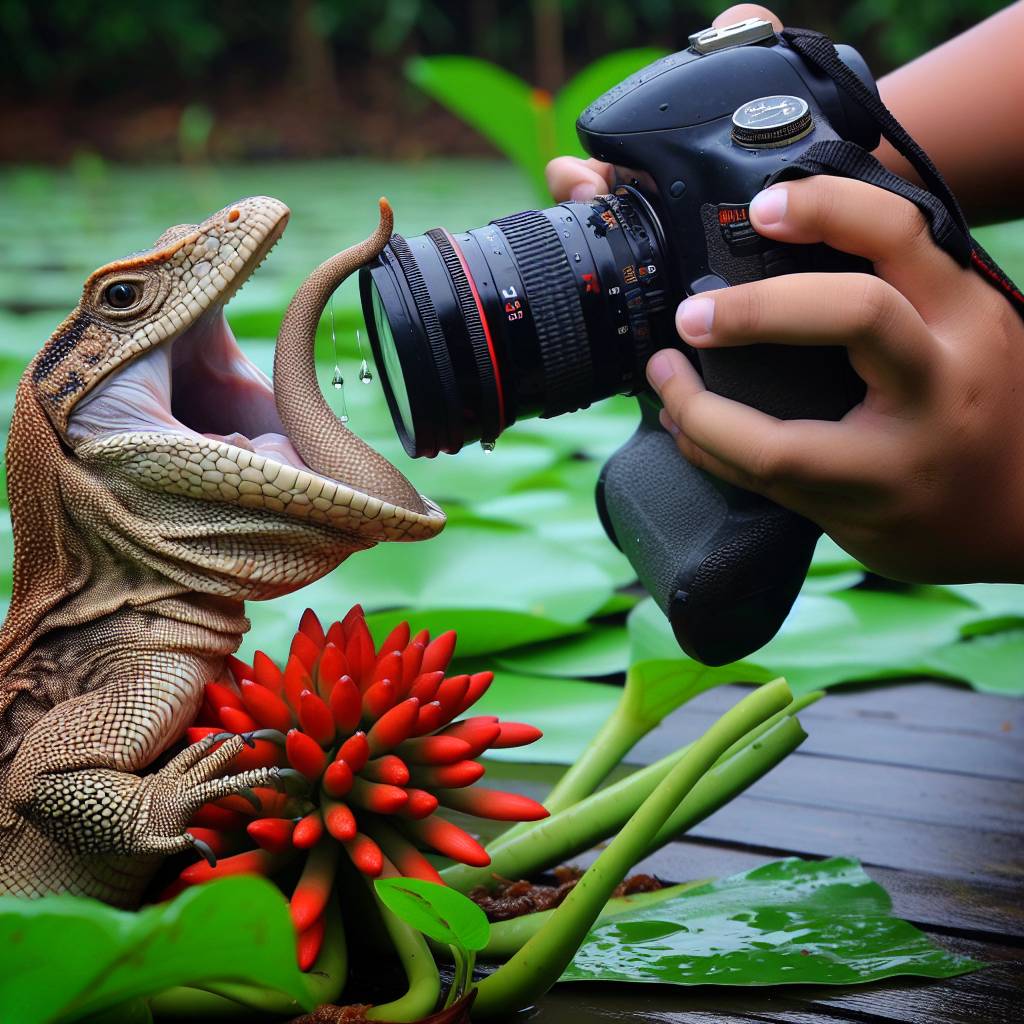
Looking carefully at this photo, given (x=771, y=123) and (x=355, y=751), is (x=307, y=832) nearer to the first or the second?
(x=355, y=751)

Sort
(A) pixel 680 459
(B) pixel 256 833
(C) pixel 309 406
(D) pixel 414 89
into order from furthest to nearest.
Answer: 1. (D) pixel 414 89
2. (A) pixel 680 459
3. (C) pixel 309 406
4. (B) pixel 256 833

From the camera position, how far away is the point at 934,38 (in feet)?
25.8

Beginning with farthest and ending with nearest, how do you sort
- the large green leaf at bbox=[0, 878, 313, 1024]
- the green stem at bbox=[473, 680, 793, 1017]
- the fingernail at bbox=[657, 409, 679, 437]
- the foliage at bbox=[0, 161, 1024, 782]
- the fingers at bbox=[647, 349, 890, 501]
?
the foliage at bbox=[0, 161, 1024, 782], the fingernail at bbox=[657, 409, 679, 437], the fingers at bbox=[647, 349, 890, 501], the green stem at bbox=[473, 680, 793, 1017], the large green leaf at bbox=[0, 878, 313, 1024]

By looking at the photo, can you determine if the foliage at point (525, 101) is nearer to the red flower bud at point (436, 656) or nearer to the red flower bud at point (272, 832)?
the red flower bud at point (436, 656)

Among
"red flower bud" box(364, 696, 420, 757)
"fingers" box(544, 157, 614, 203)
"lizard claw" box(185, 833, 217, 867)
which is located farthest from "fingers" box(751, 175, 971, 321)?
"lizard claw" box(185, 833, 217, 867)

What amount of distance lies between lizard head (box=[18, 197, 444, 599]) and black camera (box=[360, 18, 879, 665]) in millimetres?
108

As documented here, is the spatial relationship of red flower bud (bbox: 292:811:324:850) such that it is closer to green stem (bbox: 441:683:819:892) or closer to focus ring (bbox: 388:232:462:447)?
green stem (bbox: 441:683:819:892)

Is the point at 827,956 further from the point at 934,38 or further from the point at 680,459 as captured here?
the point at 934,38

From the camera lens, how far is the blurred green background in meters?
1.23

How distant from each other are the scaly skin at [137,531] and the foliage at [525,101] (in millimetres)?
1358

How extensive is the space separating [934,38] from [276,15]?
14.0 ft

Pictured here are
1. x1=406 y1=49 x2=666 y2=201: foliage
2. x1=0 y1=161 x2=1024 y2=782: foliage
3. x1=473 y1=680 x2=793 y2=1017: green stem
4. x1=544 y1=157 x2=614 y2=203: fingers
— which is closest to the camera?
x1=473 y1=680 x2=793 y2=1017: green stem

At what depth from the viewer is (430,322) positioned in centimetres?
84

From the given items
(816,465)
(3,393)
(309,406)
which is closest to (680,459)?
(816,465)
